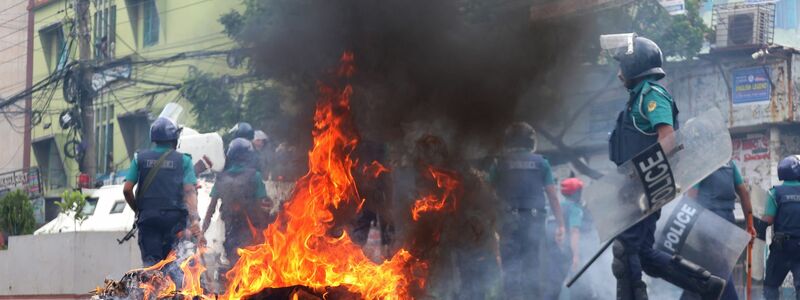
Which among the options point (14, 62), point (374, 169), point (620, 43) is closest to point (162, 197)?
point (374, 169)

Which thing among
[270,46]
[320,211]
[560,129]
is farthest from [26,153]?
[320,211]

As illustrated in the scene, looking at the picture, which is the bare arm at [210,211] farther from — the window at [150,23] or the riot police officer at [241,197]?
the window at [150,23]

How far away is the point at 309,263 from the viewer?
6156 mm

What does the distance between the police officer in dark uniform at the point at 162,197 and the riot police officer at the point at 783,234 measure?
4937 millimetres

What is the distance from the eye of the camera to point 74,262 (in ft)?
41.6

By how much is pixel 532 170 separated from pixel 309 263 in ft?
9.36

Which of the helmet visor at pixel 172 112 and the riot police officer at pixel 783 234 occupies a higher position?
the helmet visor at pixel 172 112

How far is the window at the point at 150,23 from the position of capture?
87.7ft

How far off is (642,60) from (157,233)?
162 inches

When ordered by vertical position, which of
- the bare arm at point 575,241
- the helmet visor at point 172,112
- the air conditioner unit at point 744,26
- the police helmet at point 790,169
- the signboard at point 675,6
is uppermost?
the signboard at point 675,6

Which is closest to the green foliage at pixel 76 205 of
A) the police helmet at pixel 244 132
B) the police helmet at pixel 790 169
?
the police helmet at pixel 244 132

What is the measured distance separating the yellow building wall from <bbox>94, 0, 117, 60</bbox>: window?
22 cm

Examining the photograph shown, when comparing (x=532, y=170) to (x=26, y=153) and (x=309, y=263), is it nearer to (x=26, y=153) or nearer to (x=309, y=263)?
(x=309, y=263)

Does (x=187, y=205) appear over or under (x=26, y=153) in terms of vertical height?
over
